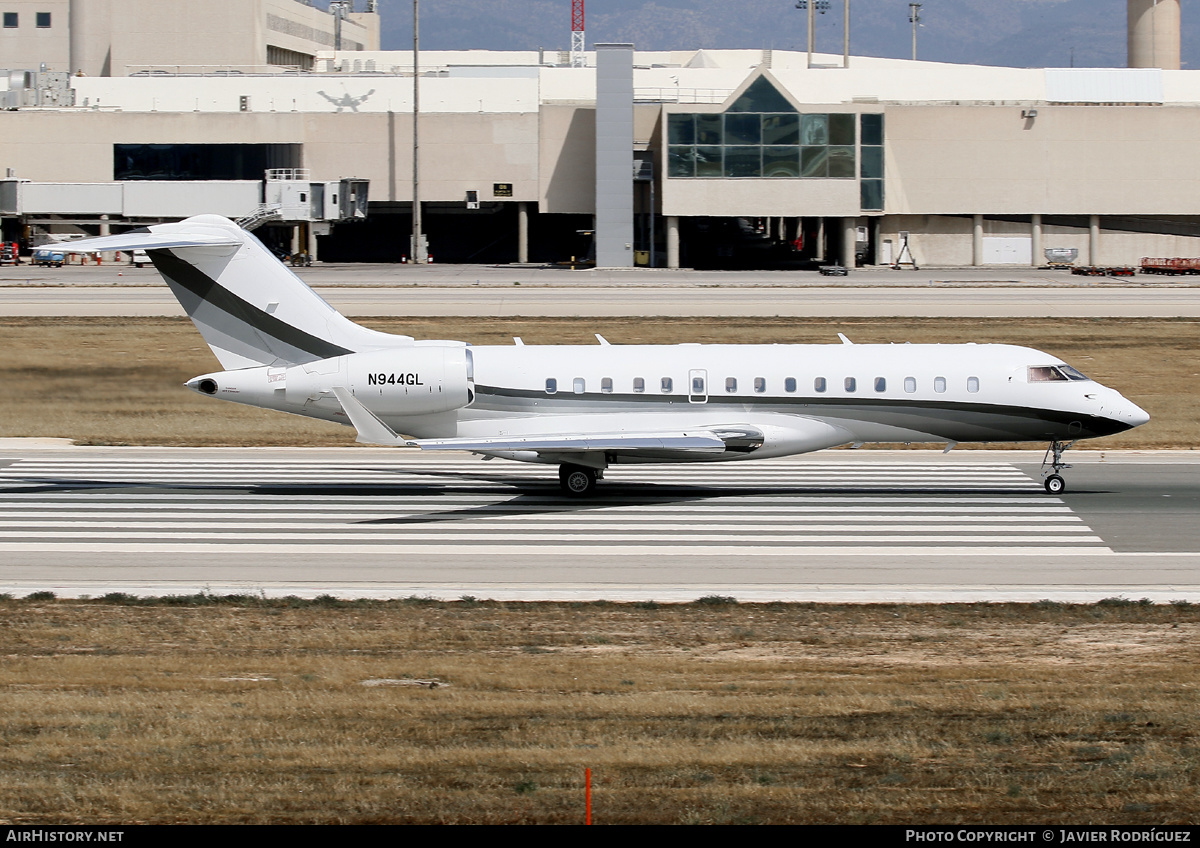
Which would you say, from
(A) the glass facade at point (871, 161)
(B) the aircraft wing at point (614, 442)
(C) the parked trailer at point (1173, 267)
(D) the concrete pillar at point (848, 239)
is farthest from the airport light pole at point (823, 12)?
(B) the aircraft wing at point (614, 442)

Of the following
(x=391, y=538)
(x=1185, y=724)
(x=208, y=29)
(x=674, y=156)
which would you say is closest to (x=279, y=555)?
(x=391, y=538)

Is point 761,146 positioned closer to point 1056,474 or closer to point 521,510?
point 1056,474

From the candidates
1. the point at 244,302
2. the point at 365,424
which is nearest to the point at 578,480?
Result: the point at 365,424

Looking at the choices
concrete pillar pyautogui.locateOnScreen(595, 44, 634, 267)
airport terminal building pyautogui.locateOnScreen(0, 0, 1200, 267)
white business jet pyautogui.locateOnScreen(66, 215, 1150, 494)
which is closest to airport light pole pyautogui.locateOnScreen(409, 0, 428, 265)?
airport terminal building pyautogui.locateOnScreen(0, 0, 1200, 267)

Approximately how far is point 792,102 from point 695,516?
231 feet

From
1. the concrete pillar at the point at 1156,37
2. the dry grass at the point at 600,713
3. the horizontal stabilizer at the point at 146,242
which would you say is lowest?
the dry grass at the point at 600,713

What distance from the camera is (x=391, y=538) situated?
2622 cm

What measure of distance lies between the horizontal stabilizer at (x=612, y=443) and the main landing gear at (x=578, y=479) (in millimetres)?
1597

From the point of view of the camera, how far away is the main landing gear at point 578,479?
30.5 m

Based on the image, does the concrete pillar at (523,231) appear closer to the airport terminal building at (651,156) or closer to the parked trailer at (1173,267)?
the airport terminal building at (651,156)

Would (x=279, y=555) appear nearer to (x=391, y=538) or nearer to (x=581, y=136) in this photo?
(x=391, y=538)

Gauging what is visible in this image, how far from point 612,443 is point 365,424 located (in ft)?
17.0

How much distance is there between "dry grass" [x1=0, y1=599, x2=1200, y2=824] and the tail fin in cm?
1000

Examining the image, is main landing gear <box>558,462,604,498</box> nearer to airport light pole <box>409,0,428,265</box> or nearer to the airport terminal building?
the airport terminal building
